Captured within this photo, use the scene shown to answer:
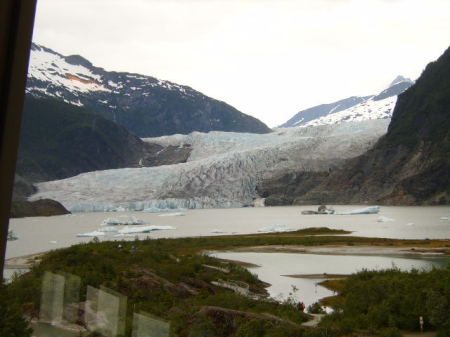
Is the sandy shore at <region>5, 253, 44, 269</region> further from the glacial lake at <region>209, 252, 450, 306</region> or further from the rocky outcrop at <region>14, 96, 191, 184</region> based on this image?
the rocky outcrop at <region>14, 96, 191, 184</region>

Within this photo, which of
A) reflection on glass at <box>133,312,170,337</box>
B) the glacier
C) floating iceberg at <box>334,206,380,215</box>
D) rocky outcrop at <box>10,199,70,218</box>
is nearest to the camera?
reflection on glass at <box>133,312,170,337</box>

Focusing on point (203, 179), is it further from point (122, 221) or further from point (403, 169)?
point (122, 221)

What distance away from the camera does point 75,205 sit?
2808 inches

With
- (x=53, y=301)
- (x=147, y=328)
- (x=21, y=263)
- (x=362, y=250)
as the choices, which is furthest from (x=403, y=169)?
(x=53, y=301)

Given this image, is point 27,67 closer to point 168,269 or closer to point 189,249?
point 168,269

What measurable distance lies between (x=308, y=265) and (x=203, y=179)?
5255 centimetres

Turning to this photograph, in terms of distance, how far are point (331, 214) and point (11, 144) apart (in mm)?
69758

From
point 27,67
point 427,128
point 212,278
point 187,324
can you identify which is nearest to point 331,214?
point 427,128

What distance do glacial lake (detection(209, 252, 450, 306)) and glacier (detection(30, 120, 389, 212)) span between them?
1748 inches

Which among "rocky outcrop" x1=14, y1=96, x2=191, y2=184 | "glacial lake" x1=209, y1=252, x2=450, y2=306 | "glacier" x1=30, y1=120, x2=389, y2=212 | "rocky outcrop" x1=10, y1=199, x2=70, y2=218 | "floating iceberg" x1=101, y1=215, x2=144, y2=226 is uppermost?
"rocky outcrop" x1=14, y1=96, x2=191, y2=184

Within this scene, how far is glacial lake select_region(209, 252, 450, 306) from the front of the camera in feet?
56.0

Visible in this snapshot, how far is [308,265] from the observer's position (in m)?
24.1

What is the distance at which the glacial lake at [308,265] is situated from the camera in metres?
17.1

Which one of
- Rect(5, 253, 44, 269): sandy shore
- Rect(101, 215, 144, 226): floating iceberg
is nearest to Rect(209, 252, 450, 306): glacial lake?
Rect(5, 253, 44, 269): sandy shore
